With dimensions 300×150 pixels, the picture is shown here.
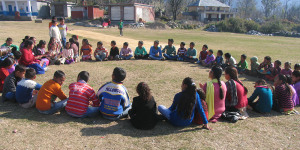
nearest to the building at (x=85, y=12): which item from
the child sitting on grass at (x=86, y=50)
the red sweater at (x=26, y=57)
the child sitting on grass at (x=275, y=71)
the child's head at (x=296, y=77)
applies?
the child sitting on grass at (x=86, y=50)

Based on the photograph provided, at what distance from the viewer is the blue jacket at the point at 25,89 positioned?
4.98m

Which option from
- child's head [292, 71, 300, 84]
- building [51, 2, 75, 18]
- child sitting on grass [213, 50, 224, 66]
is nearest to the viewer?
child's head [292, 71, 300, 84]

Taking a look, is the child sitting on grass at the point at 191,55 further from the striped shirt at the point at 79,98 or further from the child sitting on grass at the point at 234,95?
the striped shirt at the point at 79,98

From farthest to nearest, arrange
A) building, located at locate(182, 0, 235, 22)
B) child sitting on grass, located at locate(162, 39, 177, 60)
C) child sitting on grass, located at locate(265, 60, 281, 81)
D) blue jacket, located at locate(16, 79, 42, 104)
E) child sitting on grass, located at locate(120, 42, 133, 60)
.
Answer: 1. building, located at locate(182, 0, 235, 22)
2. child sitting on grass, located at locate(162, 39, 177, 60)
3. child sitting on grass, located at locate(120, 42, 133, 60)
4. child sitting on grass, located at locate(265, 60, 281, 81)
5. blue jacket, located at locate(16, 79, 42, 104)

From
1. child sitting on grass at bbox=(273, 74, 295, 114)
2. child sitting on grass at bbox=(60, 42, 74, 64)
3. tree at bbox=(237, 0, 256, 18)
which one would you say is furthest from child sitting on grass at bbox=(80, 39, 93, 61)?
tree at bbox=(237, 0, 256, 18)

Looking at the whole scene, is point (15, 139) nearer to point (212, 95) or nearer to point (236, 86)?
point (212, 95)

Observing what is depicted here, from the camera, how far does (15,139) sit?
3.97 metres

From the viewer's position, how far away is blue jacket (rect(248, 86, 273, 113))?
5383 millimetres

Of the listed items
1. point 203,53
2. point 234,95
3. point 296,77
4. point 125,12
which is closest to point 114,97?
point 234,95

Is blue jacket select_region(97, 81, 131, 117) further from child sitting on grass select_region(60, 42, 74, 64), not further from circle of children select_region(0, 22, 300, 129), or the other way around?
child sitting on grass select_region(60, 42, 74, 64)

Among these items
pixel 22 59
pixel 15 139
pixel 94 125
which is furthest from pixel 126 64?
pixel 15 139

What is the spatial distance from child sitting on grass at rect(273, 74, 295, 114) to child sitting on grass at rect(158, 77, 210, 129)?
2373 millimetres

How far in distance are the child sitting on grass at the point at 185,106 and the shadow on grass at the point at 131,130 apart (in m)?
0.13

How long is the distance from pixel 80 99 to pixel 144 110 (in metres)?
1.39
